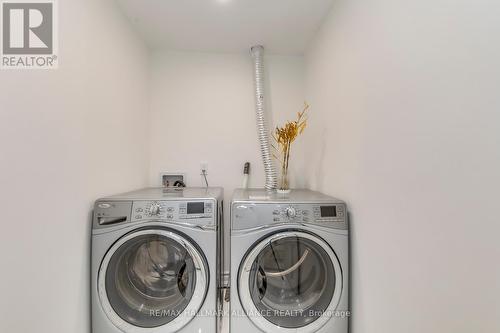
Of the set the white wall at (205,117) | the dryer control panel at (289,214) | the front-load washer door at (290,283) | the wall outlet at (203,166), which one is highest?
the white wall at (205,117)

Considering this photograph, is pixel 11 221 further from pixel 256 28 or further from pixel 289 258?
pixel 256 28

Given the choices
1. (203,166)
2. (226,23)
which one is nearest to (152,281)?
(203,166)

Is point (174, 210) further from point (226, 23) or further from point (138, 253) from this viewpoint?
point (226, 23)

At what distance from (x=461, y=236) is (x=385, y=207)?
1.17 ft

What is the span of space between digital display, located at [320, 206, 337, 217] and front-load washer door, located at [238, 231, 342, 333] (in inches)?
5.5

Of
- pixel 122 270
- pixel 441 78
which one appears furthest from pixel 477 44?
pixel 122 270

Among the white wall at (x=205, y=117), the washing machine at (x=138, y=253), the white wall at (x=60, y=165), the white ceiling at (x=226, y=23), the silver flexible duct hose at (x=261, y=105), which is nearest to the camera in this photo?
the white wall at (x=60, y=165)

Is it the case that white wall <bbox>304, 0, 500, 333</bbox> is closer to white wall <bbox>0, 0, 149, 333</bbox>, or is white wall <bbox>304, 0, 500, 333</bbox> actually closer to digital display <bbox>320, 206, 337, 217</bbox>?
digital display <bbox>320, 206, 337, 217</bbox>

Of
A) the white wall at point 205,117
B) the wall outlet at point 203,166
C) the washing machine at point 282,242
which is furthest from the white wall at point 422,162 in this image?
the wall outlet at point 203,166

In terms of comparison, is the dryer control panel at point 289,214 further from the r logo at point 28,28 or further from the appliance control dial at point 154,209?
the r logo at point 28,28

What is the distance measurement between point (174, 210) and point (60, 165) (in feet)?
1.83

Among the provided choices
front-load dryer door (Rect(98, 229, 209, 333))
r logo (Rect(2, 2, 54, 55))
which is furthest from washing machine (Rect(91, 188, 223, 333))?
r logo (Rect(2, 2, 54, 55))

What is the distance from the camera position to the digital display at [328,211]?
1.35 meters

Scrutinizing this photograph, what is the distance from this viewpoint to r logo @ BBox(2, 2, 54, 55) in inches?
36.0
